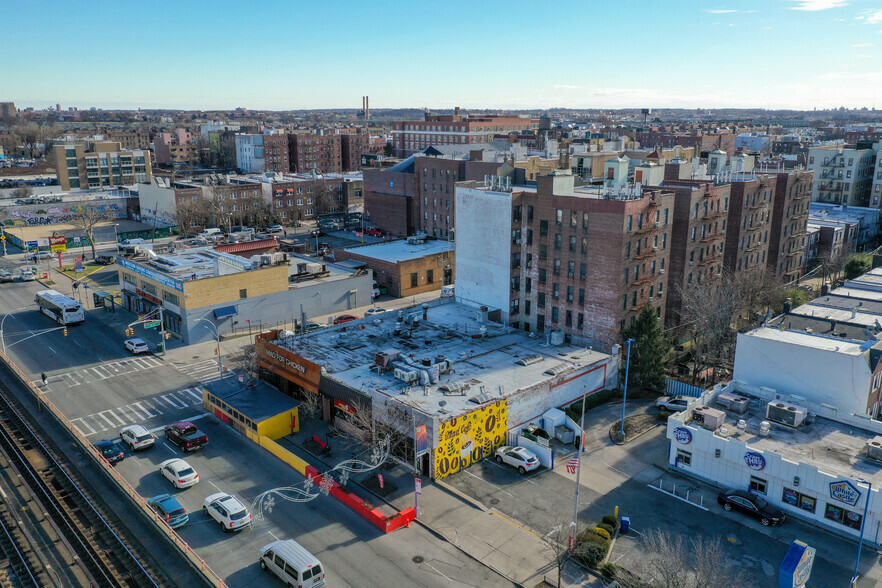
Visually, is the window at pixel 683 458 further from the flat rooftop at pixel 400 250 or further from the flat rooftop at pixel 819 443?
the flat rooftop at pixel 400 250

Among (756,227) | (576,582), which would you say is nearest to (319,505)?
(576,582)

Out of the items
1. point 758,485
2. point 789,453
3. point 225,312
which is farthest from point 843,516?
point 225,312

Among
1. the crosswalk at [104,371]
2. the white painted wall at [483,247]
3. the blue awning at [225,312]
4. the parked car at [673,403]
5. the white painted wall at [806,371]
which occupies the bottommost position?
the crosswalk at [104,371]

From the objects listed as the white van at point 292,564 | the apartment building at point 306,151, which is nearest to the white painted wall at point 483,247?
the white van at point 292,564

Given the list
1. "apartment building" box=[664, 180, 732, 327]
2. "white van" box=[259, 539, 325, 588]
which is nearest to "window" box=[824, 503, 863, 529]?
"apartment building" box=[664, 180, 732, 327]

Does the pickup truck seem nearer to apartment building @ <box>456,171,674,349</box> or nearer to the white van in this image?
the white van

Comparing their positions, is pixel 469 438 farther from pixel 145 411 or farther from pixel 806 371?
pixel 145 411
